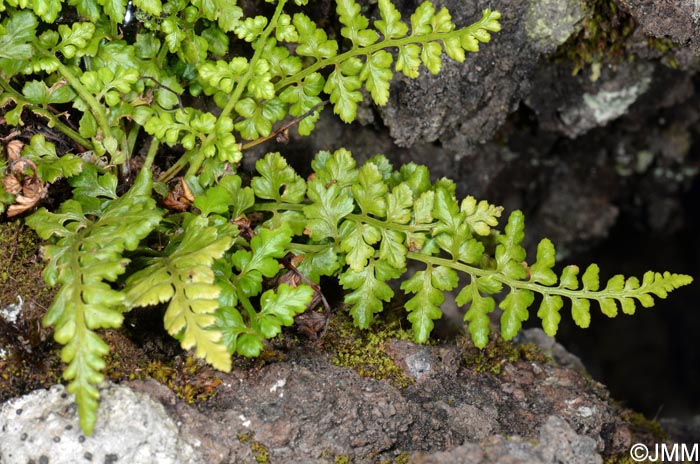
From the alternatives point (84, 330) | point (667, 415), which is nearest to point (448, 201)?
point (84, 330)

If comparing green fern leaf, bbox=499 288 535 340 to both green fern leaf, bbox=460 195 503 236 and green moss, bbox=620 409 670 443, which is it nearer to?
green fern leaf, bbox=460 195 503 236

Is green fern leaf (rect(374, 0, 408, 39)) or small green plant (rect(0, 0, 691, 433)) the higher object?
green fern leaf (rect(374, 0, 408, 39))

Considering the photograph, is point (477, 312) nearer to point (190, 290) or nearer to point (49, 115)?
point (190, 290)

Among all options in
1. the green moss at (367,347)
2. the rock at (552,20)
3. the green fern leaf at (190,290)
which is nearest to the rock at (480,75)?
Answer: the rock at (552,20)

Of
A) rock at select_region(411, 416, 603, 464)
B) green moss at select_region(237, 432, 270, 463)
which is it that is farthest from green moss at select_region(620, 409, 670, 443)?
green moss at select_region(237, 432, 270, 463)

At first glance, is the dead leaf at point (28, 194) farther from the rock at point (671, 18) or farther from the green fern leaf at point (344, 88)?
the rock at point (671, 18)

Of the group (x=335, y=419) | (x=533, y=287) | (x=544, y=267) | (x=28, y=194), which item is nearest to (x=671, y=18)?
(x=544, y=267)
